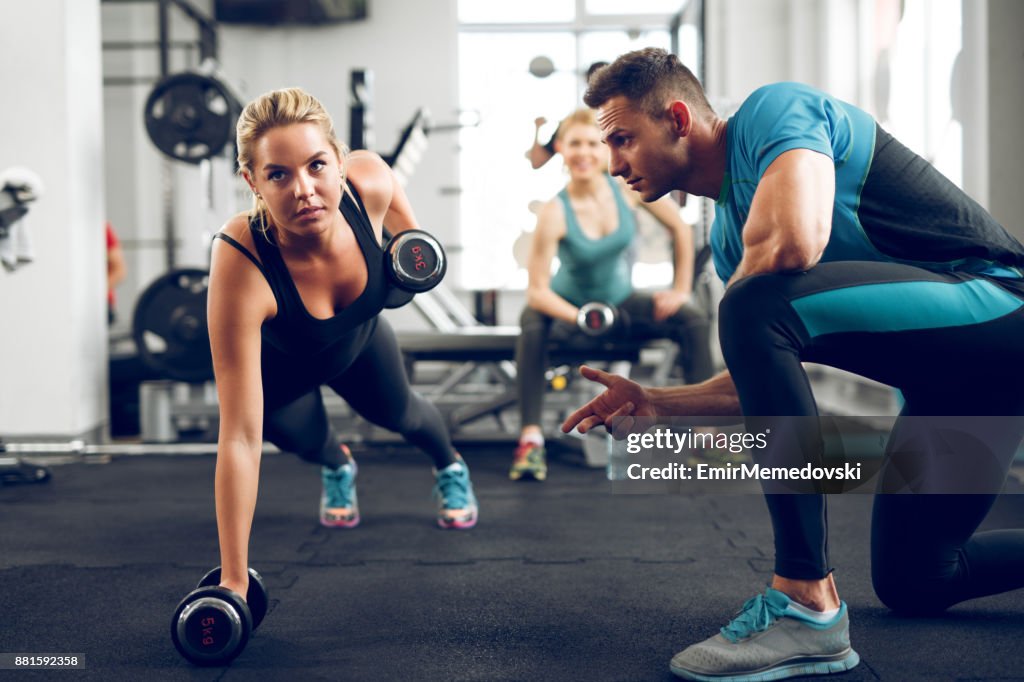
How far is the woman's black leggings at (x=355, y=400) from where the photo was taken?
70.7 inches

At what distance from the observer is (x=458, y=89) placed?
21.7ft

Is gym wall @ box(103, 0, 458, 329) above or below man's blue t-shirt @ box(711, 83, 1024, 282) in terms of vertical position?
above

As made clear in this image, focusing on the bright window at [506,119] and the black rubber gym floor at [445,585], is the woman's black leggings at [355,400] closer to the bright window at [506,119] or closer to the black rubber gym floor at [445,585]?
the black rubber gym floor at [445,585]

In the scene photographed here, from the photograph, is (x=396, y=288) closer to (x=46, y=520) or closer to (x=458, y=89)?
(x=46, y=520)

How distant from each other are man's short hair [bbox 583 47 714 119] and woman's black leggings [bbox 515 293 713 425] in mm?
1777

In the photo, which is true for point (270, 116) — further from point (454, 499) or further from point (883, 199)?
point (454, 499)

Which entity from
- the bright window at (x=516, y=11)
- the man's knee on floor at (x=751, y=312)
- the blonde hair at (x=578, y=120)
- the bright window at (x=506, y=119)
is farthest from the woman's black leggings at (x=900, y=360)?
the bright window at (x=516, y=11)

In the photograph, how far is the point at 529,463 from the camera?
2.87m

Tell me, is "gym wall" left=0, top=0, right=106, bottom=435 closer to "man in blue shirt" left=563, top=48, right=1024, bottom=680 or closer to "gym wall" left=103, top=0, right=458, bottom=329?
"man in blue shirt" left=563, top=48, right=1024, bottom=680

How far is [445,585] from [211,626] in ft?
1.77

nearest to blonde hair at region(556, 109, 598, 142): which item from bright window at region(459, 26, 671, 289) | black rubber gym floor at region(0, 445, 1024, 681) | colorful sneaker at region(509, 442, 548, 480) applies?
colorful sneaker at region(509, 442, 548, 480)

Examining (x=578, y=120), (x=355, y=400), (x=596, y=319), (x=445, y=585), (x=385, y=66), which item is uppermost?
(x=385, y=66)

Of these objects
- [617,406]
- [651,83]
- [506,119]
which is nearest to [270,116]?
[651,83]

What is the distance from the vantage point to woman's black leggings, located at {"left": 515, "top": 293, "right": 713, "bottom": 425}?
3.07 m
